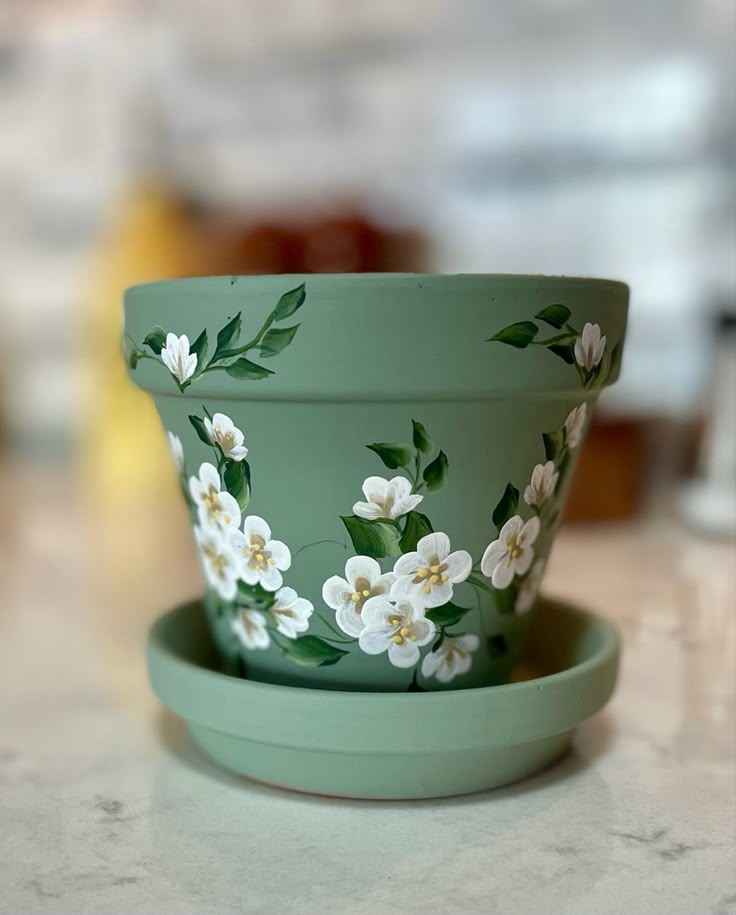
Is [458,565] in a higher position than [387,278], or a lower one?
lower

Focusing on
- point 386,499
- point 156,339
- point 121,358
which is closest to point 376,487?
point 386,499

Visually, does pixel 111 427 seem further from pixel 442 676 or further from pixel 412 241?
pixel 442 676

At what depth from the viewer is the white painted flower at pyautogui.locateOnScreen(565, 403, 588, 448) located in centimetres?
40

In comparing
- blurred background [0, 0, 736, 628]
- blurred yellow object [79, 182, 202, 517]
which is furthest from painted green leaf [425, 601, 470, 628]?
blurred yellow object [79, 182, 202, 517]

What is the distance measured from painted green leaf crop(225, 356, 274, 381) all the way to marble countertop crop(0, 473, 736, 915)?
6.9 inches

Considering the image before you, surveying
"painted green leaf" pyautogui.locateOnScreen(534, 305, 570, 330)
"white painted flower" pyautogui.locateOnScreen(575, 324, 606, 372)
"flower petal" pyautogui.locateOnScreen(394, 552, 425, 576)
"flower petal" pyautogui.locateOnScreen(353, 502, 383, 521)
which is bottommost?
"flower petal" pyautogui.locateOnScreen(394, 552, 425, 576)

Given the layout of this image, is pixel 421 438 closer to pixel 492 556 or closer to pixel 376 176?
pixel 492 556

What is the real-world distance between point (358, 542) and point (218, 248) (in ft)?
2.96

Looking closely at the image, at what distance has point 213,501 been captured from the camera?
404mm

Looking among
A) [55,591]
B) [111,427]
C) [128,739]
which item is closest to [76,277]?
[111,427]

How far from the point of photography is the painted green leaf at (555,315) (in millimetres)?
361

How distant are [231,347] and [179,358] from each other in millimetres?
30

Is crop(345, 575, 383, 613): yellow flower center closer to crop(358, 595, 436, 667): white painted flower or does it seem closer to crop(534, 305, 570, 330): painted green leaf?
crop(358, 595, 436, 667): white painted flower

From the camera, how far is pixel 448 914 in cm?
32
